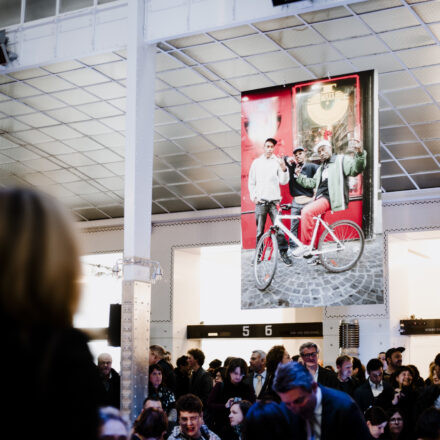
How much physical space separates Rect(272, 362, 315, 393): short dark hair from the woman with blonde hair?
223cm

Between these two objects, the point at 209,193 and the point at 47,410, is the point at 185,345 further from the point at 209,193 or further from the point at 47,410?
the point at 47,410

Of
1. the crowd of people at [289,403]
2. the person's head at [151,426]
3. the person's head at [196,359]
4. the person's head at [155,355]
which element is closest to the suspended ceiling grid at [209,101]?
the person's head at [196,359]

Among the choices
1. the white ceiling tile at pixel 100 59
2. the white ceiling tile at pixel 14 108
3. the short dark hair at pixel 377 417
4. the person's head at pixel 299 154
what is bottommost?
the short dark hair at pixel 377 417

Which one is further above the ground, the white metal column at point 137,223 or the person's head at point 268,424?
the white metal column at point 137,223

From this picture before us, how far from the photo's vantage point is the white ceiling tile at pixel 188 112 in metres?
17.5

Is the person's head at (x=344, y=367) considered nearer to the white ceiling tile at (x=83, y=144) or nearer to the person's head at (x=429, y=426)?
the person's head at (x=429, y=426)

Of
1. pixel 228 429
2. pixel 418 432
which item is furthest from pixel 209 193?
pixel 418 432

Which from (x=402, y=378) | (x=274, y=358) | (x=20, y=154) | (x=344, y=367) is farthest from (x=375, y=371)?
(x=20, y=154)

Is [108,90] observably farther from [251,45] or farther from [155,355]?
[155,355]

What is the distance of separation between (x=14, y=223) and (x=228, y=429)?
23.3 feet

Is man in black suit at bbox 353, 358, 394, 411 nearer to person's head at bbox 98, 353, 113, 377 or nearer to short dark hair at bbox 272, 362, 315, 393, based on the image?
person's head at bbox 98, 353, 113, 377

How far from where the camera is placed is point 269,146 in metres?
12.0

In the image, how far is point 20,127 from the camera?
1900cm

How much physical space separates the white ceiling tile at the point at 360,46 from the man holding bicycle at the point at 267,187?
149 inches
